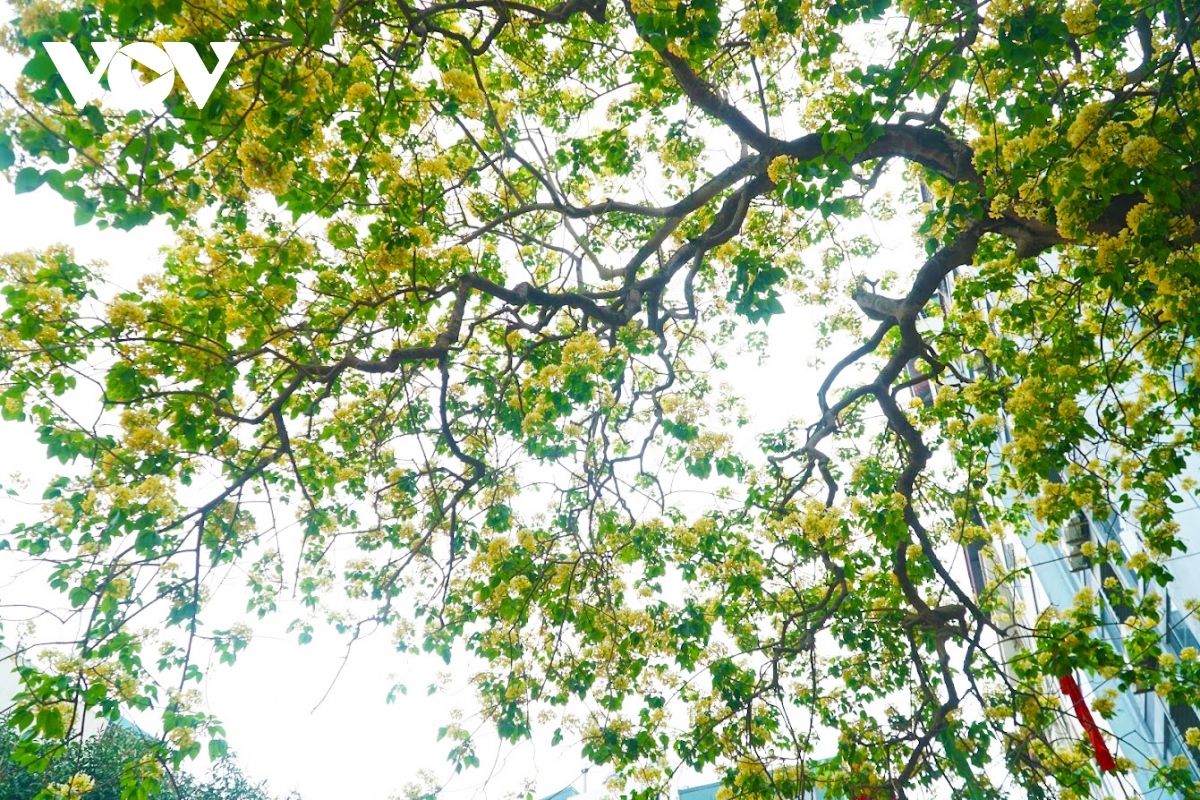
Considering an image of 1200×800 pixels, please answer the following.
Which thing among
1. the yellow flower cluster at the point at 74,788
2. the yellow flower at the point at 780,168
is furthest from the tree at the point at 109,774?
the yellow flower at the point at 780,168

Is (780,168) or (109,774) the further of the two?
(109,774)

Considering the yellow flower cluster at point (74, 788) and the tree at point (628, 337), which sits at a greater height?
the tree at point (628, 337)

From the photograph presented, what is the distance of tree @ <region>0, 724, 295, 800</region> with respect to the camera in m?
3.00

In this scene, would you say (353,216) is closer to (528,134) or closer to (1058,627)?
(528,134)

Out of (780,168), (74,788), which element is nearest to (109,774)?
(74,788)

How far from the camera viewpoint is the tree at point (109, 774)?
3.00m

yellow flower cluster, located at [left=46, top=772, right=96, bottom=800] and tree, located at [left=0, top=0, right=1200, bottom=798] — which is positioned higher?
tree, located at [left=0, top=0, right=1200, bottom=798]

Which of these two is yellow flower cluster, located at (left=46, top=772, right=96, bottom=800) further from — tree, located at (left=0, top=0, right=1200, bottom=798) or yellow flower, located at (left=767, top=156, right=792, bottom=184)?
yellow flower, located at (left=767, top=156, right=792, bottom=184)

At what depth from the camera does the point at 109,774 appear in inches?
281

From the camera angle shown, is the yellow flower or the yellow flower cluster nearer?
the yellow flower cluster

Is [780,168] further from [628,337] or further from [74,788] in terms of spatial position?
[74,788]

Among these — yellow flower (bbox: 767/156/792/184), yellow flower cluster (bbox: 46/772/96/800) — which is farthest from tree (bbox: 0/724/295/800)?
yellow flower (bbox: 767/156/792/184)

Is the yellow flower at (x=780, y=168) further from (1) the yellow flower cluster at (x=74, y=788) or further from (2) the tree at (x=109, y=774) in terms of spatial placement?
(1) the yellow flower cluster at (x=74, y=788)

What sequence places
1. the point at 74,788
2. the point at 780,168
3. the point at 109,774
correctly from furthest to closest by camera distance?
the point at 109,774 → the point at 780,168 → the point at 74,788
